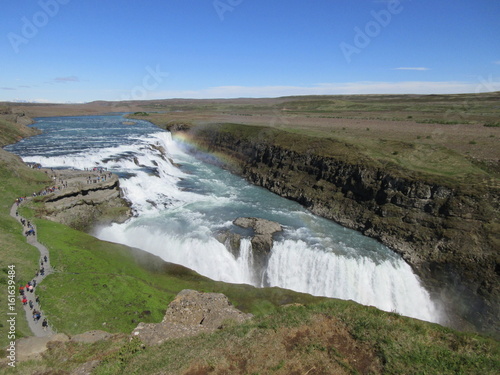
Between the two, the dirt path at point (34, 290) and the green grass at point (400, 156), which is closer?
the dirt path at point (34, 290)

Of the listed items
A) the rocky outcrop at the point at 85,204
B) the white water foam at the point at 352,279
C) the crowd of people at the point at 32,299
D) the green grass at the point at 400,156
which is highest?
the green grass at the point at 400,156

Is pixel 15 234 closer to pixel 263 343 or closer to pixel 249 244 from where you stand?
pixel 249 244

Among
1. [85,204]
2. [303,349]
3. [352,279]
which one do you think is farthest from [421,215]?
[85,204]

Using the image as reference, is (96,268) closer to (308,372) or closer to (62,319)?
(62,319)

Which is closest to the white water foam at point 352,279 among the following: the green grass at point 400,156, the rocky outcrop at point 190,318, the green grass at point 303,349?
the rocky outcrop at point 190,318

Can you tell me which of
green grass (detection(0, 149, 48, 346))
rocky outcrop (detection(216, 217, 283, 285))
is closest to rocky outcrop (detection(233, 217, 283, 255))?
rocky outcrop (detection(216, 217, 283, 285))

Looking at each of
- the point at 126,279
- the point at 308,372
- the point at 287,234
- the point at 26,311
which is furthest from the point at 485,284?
the point at 26,311

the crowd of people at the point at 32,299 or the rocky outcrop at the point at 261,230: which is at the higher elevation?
the crowd of people at the point at 32,299

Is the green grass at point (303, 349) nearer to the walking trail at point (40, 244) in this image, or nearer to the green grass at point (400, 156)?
the walking trail at point (40, 244)
